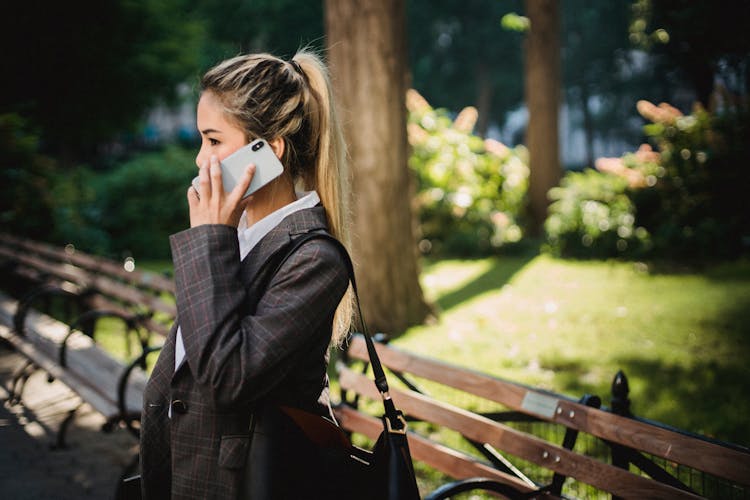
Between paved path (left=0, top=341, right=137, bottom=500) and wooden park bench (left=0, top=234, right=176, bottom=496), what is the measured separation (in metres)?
0.12

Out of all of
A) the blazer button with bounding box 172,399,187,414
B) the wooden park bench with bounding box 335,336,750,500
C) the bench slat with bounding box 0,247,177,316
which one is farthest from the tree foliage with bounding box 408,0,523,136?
the blazer button with bounding box 172,399,187,414

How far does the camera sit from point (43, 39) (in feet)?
37.9

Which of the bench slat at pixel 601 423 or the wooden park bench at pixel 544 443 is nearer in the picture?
the bench slat at pixel 601 423

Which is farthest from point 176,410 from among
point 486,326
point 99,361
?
point 486,326

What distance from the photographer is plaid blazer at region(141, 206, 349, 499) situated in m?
1.55

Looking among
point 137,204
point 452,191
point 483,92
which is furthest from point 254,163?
point 483,92

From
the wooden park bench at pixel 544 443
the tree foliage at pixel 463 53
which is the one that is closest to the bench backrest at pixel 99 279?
the wooden park bench at pixel 544 443

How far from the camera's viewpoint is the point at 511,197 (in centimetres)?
1409

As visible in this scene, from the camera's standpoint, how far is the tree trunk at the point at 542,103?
46.4 feet

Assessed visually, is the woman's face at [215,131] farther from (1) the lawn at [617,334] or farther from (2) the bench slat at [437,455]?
(1) the lawn at [617,334]

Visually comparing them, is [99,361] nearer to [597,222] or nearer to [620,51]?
[597,222]

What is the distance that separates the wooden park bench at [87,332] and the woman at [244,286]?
1.87m

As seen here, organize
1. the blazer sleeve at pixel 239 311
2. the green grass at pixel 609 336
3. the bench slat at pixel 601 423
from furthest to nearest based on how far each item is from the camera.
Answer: the green grass at pixel 609 336 → the bench slat at pixel 601 423 → the blazer sleeve at pixel 239 311

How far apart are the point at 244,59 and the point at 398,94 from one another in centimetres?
511
